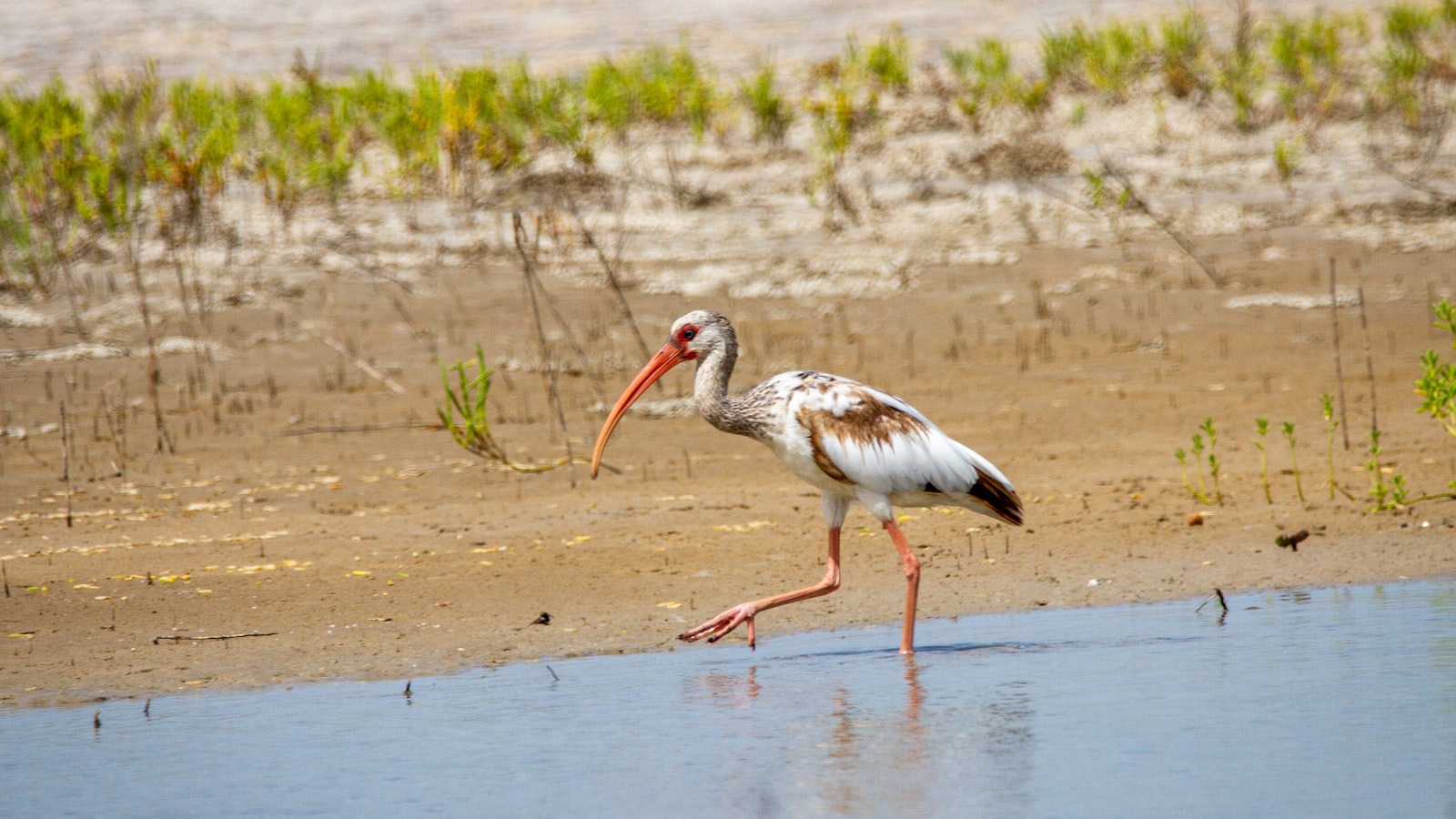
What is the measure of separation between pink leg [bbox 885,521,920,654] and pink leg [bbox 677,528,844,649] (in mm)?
32

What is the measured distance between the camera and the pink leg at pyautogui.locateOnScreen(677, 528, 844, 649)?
6531mm

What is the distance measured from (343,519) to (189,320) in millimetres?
4036

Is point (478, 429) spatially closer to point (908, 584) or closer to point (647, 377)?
point (647, 377)

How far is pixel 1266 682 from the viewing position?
239 inches

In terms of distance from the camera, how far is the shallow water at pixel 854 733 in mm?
4941

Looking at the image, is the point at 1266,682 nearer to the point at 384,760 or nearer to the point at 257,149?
the point at 384,760

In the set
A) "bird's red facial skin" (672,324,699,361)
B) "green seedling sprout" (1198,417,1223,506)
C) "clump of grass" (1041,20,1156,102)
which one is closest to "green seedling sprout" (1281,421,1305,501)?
"green seedling sprout" (1198,417,1223,506)

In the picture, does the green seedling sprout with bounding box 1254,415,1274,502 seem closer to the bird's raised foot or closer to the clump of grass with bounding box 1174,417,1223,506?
the clump of grass with bounding box 1174,417,1223,506

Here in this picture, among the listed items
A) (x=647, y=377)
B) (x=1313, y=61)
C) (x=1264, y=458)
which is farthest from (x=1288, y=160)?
(x=647, y=377)

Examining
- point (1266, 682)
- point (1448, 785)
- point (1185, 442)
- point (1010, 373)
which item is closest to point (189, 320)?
point (1010, 373)

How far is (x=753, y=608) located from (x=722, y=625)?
0.14 m

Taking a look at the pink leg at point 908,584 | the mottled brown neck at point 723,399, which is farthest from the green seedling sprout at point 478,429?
the pink leg at point 908,584

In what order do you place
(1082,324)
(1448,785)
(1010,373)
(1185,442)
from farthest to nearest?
(1082,324) < (1010,373) < (1185,442) < (1448,785)

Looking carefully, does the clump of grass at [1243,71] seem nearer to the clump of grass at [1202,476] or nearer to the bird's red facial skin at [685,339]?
the clump of grass at [1202,476]
